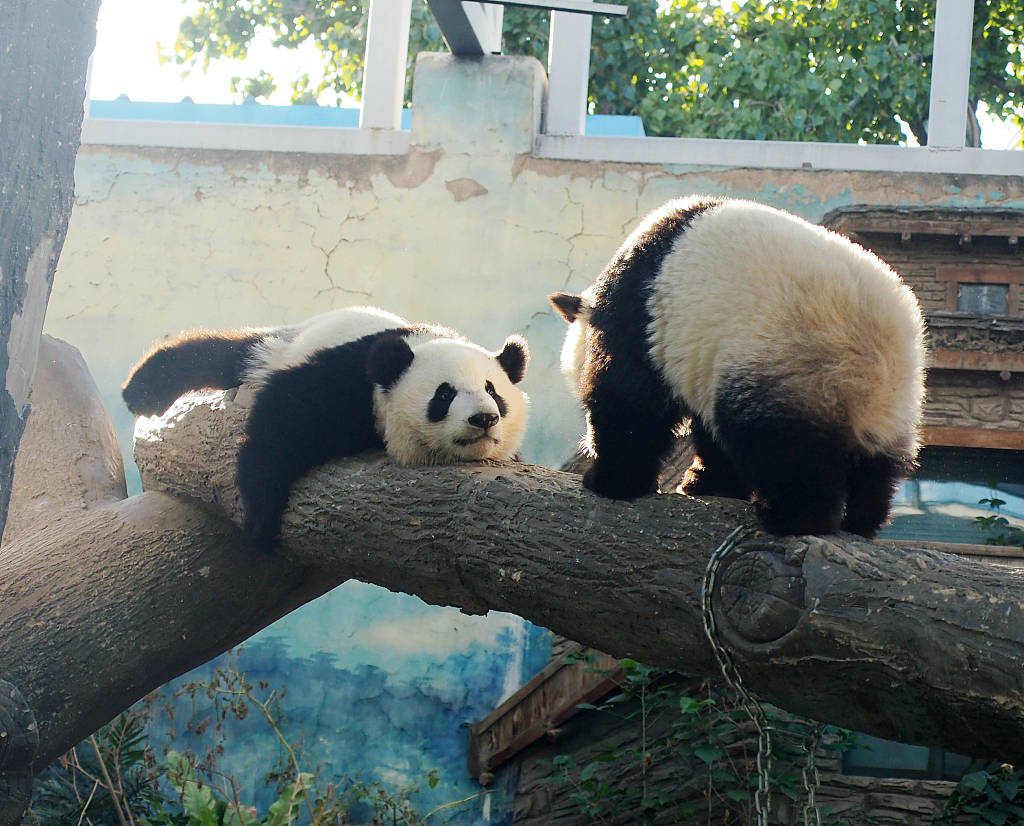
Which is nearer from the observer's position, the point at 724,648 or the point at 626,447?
the point at 724,648

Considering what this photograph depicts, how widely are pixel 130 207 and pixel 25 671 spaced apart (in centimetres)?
510

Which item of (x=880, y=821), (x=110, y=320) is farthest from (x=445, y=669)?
(x=110, y=320)

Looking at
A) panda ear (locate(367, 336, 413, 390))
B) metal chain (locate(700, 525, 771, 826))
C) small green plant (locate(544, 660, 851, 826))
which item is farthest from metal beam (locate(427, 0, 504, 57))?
metal chain (locate(700, 525, 771, 826))

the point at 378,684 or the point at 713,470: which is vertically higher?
the point at 713,470

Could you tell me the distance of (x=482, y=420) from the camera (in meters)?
3.15

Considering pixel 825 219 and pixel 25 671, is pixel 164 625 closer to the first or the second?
pixel 25 671

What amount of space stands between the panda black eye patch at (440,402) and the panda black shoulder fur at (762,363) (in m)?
0.48

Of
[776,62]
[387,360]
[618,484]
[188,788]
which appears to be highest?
[776,62]

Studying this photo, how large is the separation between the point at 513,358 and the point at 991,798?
246cm

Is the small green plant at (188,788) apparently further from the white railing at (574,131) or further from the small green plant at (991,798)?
the white railing at (574,131)

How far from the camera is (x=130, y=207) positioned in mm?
7414

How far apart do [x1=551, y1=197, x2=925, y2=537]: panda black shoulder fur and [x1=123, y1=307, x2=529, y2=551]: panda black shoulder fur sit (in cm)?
50

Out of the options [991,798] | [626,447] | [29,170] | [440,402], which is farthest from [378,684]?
[29,170]

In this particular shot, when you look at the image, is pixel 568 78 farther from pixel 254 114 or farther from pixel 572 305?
pixel 572 305
